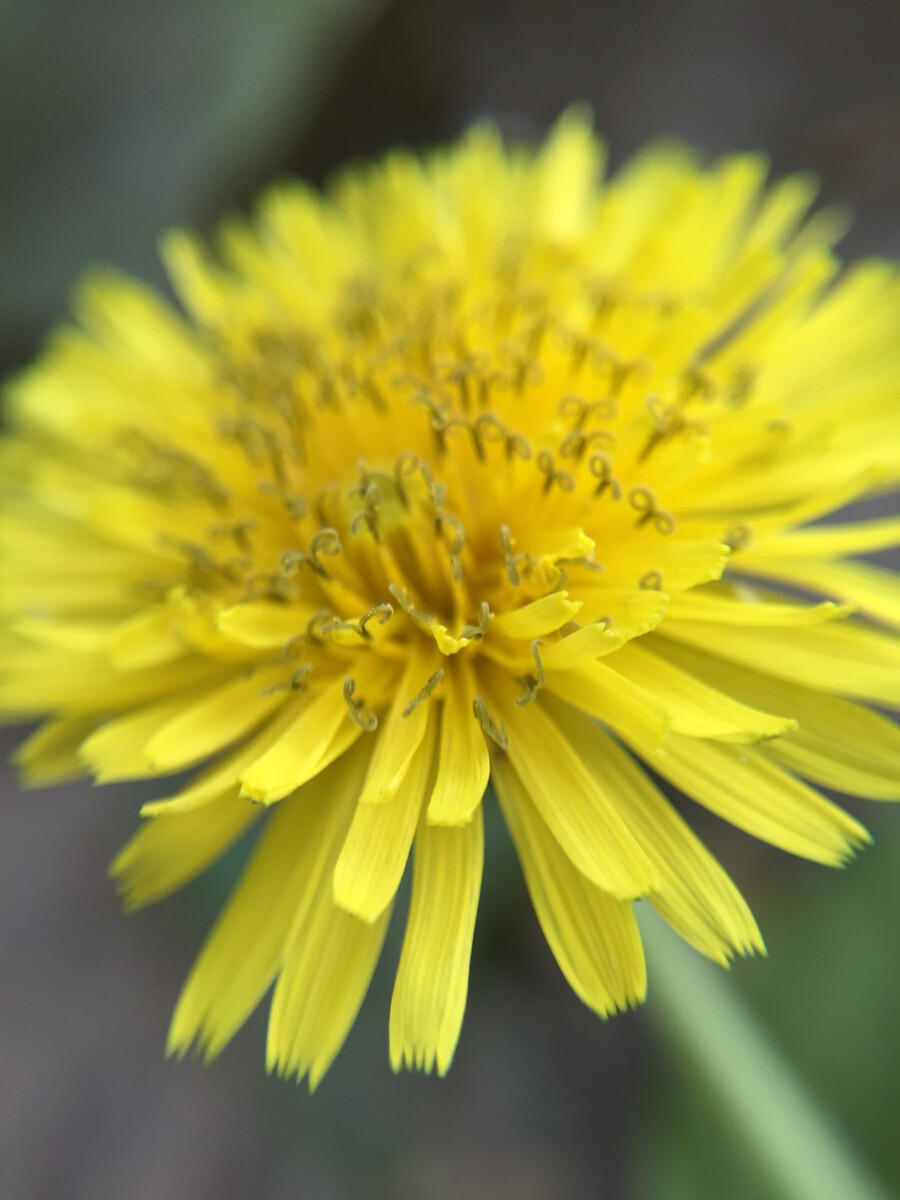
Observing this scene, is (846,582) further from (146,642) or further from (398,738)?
(146,642)

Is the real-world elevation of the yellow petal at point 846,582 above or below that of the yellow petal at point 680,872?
above

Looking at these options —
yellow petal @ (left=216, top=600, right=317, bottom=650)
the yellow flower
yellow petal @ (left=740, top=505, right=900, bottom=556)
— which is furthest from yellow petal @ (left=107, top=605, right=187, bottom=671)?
yellow petal @ (left=740, top=505, right=900, bottom=556)

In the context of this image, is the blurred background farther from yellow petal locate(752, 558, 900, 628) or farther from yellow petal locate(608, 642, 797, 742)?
yellow petal locate(608, 642, 797, 742)

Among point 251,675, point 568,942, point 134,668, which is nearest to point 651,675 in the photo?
point 568,942

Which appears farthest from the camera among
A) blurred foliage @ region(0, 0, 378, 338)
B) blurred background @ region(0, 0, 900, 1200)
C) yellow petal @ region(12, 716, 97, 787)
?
blurred foliage @ region(0, 0, 378, 338)

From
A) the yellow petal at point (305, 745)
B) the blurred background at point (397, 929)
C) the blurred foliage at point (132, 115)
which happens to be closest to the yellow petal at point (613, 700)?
the yellow petal at point (305, 745)

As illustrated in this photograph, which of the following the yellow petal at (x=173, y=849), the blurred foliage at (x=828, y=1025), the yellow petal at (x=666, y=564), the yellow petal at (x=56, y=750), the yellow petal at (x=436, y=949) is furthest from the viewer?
the blurred foliage at (x=828, y=1025)

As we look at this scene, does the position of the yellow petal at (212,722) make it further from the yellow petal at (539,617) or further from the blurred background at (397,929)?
the blurred background at (397,929)

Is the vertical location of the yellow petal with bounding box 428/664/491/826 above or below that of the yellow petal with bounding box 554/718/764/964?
above
